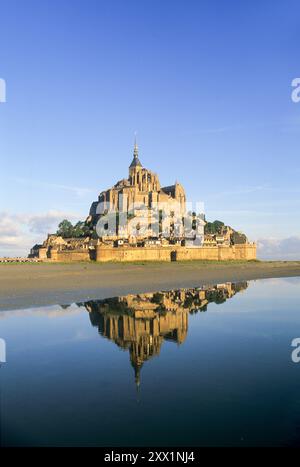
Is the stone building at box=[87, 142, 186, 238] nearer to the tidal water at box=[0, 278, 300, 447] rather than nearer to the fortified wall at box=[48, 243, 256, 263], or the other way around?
the fortified wall at box=[48, 243, 256, 263]

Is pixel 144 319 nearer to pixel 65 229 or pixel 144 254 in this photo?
pixel 144 254

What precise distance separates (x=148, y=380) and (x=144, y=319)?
333 inches

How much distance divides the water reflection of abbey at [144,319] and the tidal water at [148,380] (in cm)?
8

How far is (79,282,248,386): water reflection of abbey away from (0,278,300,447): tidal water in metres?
0.08

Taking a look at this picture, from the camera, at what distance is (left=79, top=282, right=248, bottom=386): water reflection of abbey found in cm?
1370

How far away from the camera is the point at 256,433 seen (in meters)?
6.95

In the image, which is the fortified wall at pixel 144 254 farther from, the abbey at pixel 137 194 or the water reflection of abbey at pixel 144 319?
the water reflection of abbey at pixel 144 319

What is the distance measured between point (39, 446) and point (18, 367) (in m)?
4.94

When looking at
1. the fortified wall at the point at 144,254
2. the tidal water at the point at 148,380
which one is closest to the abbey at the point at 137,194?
the fortified wall at the point at 144,254

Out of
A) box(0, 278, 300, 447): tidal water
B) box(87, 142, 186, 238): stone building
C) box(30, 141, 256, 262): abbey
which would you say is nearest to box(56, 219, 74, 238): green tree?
box(30, 141, 256, 262): abbey

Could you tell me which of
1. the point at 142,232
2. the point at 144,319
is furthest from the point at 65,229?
the point at 144,319

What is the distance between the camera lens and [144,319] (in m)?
18.3
